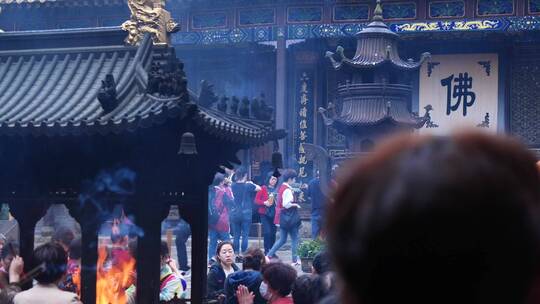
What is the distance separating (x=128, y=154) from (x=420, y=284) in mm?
6129

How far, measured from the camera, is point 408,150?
3.90 feet

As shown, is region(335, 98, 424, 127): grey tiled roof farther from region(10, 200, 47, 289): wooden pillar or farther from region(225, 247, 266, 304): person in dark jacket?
region(10, 200, 47, 289): wooden pillar

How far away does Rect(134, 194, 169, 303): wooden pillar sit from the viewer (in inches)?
288

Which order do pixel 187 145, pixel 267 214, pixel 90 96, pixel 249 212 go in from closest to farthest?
1. pixel 187 145
2. pixel 90 96
3. pixel 267 214
4. pixel 249 212

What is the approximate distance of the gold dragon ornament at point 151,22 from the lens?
7602 millimetres

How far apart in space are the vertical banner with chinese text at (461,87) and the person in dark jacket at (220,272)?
10478mm

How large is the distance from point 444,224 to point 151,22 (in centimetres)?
672

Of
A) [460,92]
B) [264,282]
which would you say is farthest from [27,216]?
[460,92]

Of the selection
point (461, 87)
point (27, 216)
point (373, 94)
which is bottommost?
point (27, 216)

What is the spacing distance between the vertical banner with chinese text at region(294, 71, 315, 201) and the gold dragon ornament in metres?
10.2

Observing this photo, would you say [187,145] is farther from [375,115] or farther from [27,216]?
[375,115]

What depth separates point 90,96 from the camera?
742 centimetres

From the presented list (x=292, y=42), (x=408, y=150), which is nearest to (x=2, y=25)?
(x=292, y=42)

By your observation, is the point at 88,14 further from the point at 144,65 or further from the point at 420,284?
the point at 420,284
